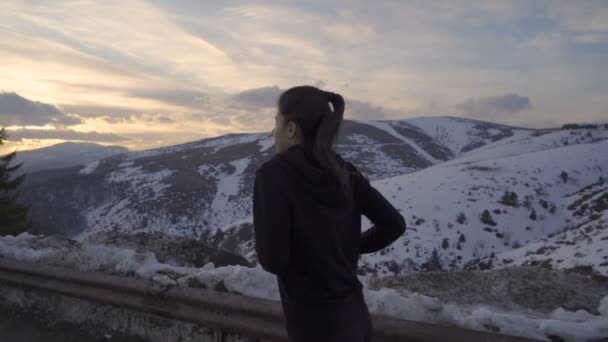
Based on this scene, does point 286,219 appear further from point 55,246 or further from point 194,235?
point 194,235

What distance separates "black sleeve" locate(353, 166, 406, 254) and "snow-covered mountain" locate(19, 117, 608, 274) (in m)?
0.33

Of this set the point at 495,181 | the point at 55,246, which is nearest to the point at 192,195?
the point at 495,181

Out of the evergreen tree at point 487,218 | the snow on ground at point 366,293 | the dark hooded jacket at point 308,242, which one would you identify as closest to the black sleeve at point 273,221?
the dark hooded jacket at point 308,242

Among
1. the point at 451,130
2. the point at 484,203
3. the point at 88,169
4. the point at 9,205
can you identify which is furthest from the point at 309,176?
the point at 451,130

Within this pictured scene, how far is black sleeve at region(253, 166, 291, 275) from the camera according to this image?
6.67 feet

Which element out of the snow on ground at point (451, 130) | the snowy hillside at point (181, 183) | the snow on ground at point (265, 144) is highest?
the snow on ground at point (451, 130)

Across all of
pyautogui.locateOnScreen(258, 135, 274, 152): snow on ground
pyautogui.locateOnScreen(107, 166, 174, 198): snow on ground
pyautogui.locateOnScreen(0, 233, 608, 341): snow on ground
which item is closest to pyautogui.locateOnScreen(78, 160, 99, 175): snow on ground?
pyautogui.locateOnScreen(107, 166, 174, 198): snow on ground

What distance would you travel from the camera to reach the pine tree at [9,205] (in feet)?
77.7

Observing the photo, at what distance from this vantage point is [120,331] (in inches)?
182

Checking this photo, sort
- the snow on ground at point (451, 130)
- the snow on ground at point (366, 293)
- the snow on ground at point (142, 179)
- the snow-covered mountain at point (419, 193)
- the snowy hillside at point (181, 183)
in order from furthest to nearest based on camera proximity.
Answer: the snow on ground at point (451, 130), the snow on ground at point (142, 179), the snowy hillside at point (181, 183), the snow-covered mountain at point (419, 193), the snow on ground at point (366, 293)

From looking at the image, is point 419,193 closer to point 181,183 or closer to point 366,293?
point 366,293

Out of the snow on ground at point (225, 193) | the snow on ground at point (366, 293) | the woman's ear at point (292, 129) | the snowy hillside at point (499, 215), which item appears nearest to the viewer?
the woman's ear at point (292, 129)

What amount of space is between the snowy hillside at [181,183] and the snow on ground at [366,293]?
44335 millimetres

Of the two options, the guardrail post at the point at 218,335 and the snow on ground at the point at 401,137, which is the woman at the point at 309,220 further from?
the snow on ground at the point at 401,137
